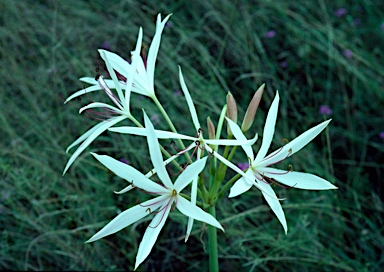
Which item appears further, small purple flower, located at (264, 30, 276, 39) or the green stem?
small purple flower, located at (264, 30, 276, 39)

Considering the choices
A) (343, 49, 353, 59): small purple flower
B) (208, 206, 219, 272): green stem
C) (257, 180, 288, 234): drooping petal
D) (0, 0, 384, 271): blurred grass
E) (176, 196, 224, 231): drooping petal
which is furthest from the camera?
(343, 49, 353, 59): small purple flower

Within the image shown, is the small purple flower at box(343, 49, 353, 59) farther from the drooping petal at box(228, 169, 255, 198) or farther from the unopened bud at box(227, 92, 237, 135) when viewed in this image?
the drooping petal at box(228, 169, 255, 198)

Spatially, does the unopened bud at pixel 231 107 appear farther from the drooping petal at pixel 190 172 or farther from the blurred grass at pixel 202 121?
the blurred grass at pixel 202 121

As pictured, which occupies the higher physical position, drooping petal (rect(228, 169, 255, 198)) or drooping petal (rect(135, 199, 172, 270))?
drooping petal (rect(228, 169, 255, 198))

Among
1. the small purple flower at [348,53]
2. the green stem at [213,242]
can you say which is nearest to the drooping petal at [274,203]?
the green stem at [213,242]

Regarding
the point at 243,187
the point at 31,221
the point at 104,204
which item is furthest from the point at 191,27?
the point at 243,187

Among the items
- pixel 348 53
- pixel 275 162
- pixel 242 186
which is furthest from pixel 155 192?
pixel 348 53

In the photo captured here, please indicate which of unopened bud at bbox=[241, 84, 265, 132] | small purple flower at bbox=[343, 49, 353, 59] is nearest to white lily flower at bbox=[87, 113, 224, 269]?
unopened bud at bbox=[241, 84, 265, 132]

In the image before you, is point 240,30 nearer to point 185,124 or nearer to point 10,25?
point 185,124
